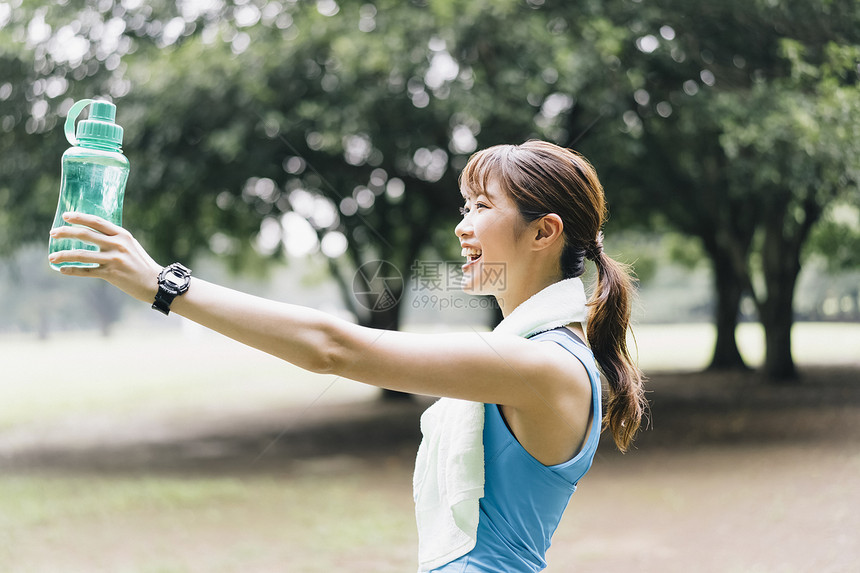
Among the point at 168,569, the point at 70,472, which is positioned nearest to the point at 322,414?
the point at 70,472

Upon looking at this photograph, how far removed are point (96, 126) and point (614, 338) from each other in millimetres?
1119

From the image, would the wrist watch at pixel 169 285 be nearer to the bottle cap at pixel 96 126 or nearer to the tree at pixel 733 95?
the bottle cap at pixel 96 126

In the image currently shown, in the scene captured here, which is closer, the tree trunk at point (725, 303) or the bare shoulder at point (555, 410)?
the bare shoulder at point (555, 410)

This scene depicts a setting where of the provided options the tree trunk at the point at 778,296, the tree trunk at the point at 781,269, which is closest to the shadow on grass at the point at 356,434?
the tree trunk at the point at 778,296

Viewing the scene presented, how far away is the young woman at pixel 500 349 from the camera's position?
1.16 metres

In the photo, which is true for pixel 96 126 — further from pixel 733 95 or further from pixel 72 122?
pixel 733 95

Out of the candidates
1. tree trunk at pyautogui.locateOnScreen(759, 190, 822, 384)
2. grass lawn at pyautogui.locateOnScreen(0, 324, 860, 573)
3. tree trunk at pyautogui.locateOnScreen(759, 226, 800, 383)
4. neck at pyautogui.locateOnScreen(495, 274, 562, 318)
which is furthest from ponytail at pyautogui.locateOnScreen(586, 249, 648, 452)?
tree trunk at pyautogui.locateOnScreen(759, 226, 800, 383)

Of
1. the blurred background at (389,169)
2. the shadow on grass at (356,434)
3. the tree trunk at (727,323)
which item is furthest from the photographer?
the tree trunk at (727,323)

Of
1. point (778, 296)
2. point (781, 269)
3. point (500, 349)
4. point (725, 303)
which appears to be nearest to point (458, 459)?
point (500, 349)

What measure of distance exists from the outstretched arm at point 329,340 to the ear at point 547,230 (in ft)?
1.03

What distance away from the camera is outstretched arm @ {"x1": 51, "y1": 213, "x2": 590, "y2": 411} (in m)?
1.15

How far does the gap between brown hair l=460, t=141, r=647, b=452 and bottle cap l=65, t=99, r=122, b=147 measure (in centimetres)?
66

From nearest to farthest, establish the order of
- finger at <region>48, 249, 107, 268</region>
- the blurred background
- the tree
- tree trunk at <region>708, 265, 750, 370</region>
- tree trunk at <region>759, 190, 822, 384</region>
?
finger at <region>48, 249, 107, 268</region>, the blurred background, the tree, tree trunk at <region>759, 190, 822, 384</region>, tree trunk at <region>708, 265, 750, 370</region>

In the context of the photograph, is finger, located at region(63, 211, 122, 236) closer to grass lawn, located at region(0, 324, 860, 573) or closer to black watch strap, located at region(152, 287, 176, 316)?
black watch strap, located at region(152, 287, 176, 316)
